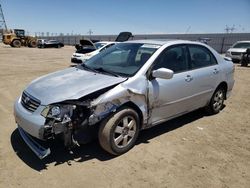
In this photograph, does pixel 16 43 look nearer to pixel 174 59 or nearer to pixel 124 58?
pixel 124 58

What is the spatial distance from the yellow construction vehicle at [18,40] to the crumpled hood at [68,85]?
37592 mm

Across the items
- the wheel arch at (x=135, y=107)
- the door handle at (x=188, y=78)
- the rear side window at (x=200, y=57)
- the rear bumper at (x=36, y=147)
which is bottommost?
the rear bumper at (x=36, y=147)

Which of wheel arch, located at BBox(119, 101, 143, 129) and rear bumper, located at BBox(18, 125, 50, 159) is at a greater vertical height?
wheel arch, located at BBox(119, 101, 143, 129)

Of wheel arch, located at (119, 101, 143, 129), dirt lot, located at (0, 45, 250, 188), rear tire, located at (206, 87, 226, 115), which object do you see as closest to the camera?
dirt lot, located at (0, 45, 250, 188)

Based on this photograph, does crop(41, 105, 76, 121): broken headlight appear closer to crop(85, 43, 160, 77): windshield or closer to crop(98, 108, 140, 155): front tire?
crop(98, 108, 140, 155): front tire

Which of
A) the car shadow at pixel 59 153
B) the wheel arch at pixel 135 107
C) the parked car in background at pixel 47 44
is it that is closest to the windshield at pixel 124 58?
the wheel arch at pixel 135 107

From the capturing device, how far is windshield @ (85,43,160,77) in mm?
4125

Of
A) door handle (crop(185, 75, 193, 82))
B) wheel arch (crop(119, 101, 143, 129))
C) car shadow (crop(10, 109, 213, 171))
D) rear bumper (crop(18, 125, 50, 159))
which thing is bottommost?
car shadow (crop(10, 109, 213, 171))

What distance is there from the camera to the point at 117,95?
3.57 meters

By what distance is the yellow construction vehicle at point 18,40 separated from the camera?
38031 mm

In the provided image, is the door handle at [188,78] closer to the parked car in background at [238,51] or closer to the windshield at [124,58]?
the windshield at [124,58]

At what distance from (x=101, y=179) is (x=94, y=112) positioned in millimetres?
846

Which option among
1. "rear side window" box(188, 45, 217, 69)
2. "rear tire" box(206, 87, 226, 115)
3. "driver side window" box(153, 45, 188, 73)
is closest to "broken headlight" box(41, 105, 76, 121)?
"driver side window" box(153, 45, 188, 73)

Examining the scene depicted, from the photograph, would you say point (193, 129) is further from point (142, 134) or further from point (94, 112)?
point (94, 112)
